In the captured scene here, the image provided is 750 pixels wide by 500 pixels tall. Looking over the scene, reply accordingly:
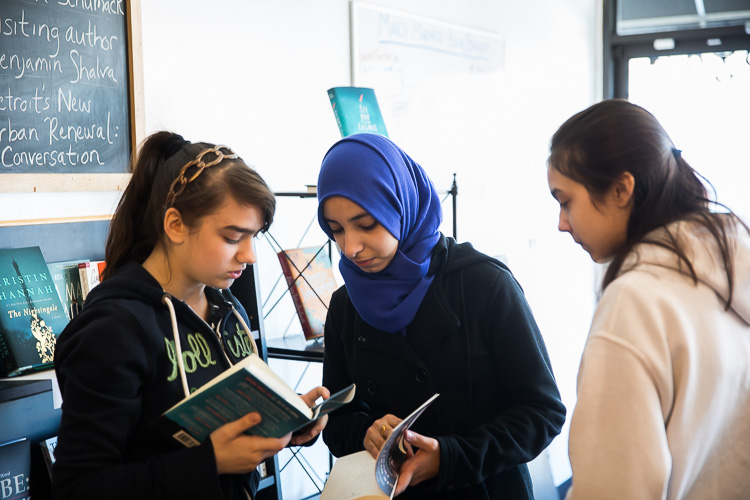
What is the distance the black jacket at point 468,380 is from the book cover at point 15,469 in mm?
647

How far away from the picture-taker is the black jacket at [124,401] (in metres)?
1.06

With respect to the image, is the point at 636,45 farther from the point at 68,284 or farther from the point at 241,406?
the point at 241,406

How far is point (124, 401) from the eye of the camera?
3.53ft

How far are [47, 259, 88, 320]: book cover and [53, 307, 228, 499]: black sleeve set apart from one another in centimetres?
65

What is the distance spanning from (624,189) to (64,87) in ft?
4.69

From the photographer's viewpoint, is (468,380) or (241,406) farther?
(468,380)

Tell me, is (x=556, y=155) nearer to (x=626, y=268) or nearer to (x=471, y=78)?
(x=626, y=268)

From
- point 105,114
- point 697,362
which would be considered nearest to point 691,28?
point 105,114

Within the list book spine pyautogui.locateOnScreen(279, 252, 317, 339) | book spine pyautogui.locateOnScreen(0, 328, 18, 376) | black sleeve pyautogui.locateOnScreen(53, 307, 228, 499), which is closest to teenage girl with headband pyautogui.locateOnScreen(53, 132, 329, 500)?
black sleeve pyautogui.locateOnScreen(53, 307, 228, 499)

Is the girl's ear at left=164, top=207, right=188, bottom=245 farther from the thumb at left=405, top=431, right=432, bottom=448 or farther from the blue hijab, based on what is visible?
the thumb at left=405, top=431, right=432, bottom=448

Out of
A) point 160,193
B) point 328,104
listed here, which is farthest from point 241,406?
point 328,104

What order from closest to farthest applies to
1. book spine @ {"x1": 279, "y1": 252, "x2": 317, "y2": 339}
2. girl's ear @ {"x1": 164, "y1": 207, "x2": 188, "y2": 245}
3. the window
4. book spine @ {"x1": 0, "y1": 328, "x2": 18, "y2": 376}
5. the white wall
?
girl's ear @ {"x1": 164, "y1": 207, "x2": 188, "y2": 245}, book spine @ {"x1": 0, "y1": 328, "x2": 18, "y2": 376}, the white wall, book spine @ {"x1": 279, "y1": 252, "x2": 317, "y2": 339}, the window

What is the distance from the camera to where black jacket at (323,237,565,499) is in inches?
51.6

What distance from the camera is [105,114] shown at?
193 centimetres
